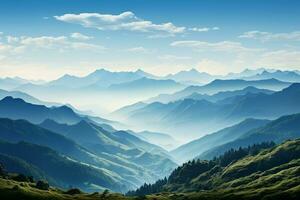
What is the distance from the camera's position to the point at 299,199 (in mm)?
196125

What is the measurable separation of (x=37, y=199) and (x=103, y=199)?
34.5 m

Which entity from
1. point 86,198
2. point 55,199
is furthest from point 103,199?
point 55,199

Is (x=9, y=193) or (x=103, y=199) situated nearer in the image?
(x=9, y=193)

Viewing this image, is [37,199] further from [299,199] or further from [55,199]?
[299,199]

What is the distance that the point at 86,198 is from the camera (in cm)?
19488

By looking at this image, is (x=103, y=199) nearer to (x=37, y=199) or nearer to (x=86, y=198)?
(x=86, y=198)

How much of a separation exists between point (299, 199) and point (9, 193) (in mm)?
126139

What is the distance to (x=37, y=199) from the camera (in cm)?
17538

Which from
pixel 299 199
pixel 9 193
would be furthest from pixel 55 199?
pixel 299 199

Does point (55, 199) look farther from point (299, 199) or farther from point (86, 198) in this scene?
point (299, 199)

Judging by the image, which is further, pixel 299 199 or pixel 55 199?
pixel 299 199

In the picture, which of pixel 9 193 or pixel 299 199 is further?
pixel 299 199

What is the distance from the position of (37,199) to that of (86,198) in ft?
85.6

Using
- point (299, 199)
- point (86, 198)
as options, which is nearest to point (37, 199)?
point (86, 198)
